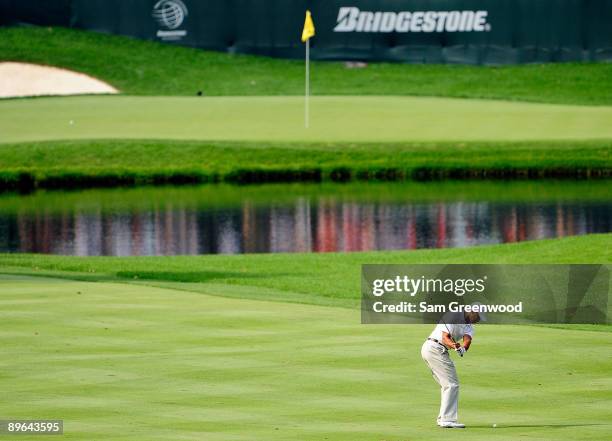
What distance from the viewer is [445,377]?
11156 mm

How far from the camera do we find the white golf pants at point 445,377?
439 inches

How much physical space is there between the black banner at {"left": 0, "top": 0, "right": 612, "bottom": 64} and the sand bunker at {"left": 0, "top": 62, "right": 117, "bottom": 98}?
2.44 m

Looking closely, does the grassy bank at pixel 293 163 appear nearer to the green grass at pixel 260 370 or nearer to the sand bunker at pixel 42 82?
the sand bunker at pixel 42 82

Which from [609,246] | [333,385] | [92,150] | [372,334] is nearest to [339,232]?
[609,246]

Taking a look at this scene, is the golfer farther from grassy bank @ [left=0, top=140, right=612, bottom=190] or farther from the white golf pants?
grassy bank @ [left=0, top=140, right=612, bottom=190]

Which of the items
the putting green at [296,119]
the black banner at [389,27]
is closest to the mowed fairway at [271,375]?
the putting green at [296,119]

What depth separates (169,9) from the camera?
4631 centimetres

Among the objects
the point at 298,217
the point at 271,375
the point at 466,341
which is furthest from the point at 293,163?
the point at 466,341

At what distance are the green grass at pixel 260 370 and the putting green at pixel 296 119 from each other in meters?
17.9

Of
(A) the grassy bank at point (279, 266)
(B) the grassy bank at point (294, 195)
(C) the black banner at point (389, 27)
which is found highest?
(C) the black banner at point (389, 27)

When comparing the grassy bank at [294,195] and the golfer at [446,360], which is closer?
the golfer at [446,360]

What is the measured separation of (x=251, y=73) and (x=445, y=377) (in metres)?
36.5

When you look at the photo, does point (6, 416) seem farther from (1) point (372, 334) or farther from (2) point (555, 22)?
(2) point (555, 22)

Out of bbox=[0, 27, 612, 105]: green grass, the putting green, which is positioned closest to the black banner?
bbox=[0, 27, 612, 105]: green grass
